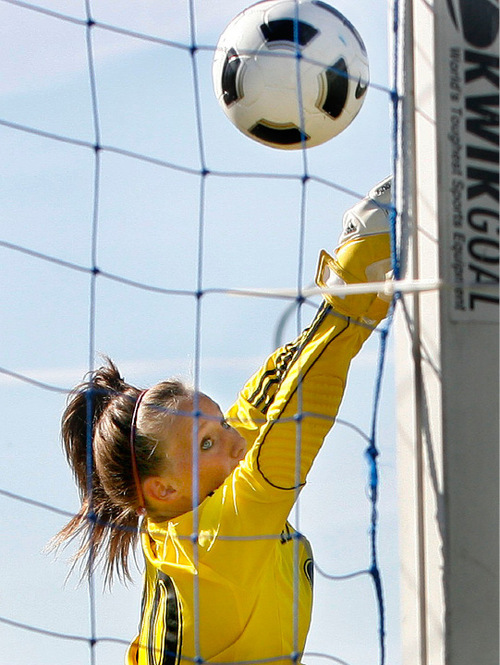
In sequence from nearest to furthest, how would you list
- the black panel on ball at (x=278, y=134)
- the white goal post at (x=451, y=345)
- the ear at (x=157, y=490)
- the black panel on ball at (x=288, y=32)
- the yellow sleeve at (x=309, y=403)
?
the white goal post at (x=451, y=345) < the yellow sleeve at (x=309, y=403) < the black panel on ball at (x=288, y=32) < the black panel on ball at (x=278, y=134) < the ear at (x=157, y=490)

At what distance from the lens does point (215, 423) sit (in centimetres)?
351

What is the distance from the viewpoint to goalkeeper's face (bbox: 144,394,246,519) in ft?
11.5

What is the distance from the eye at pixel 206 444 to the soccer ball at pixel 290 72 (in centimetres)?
85

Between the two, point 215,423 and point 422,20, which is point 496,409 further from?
point 215,423

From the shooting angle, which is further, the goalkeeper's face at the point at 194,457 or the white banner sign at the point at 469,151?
the goalkeeper's face at the point at 194,457

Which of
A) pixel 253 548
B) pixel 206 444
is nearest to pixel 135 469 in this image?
pixel 206 444

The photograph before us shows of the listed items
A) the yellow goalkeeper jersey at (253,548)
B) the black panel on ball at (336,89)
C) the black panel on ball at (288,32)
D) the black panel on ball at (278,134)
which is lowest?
the yellow goalkeeper jersey at (253,548)

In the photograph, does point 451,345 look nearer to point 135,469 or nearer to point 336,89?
point 336,89

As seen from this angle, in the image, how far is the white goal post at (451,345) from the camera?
2180 mm

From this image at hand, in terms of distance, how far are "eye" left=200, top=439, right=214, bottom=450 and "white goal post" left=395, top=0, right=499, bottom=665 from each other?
127cm

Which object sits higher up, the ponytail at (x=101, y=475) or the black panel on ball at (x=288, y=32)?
the black panel on ball at (x=288, y=32)

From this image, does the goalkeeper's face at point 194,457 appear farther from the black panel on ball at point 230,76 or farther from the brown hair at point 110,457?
the black panel on ball at point 230,76

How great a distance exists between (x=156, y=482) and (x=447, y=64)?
1.73 meters

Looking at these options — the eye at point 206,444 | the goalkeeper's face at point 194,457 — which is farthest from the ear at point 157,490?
the eye at point 206,444
